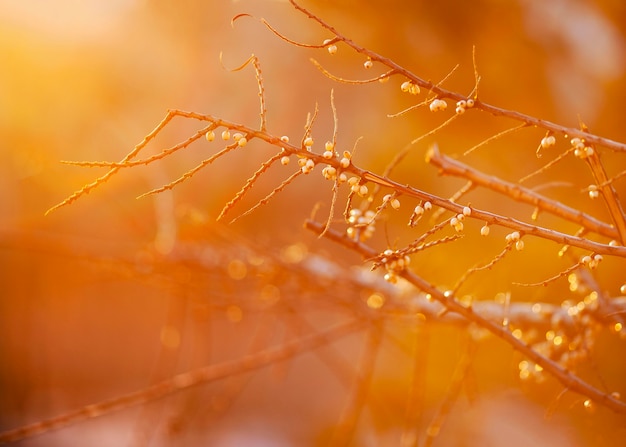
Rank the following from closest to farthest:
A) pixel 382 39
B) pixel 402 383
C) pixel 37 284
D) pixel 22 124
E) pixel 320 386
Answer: pixel 382 39, pixel 22 124, pixel 402 383, pixel 37 284, pixel 320 386

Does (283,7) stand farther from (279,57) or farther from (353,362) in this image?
(353,362)

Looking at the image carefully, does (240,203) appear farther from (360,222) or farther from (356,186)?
(356,186)

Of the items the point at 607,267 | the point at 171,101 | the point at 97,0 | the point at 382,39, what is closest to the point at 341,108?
the point at 171,101

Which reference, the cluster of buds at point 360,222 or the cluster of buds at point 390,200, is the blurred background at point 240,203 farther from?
the cluster of buds at point 390,200

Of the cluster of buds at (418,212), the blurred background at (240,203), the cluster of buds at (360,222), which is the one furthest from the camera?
the blurred background at (240,203)

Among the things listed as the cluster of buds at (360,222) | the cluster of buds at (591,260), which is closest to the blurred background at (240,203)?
the cluster of buds at (360,222)

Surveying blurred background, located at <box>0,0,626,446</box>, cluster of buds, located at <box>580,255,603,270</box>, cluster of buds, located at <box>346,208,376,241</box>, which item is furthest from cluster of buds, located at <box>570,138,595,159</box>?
blurred background, located at <box>0,0,626,446</box>

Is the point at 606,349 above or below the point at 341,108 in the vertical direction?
below

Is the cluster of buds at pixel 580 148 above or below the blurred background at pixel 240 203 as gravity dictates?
below
